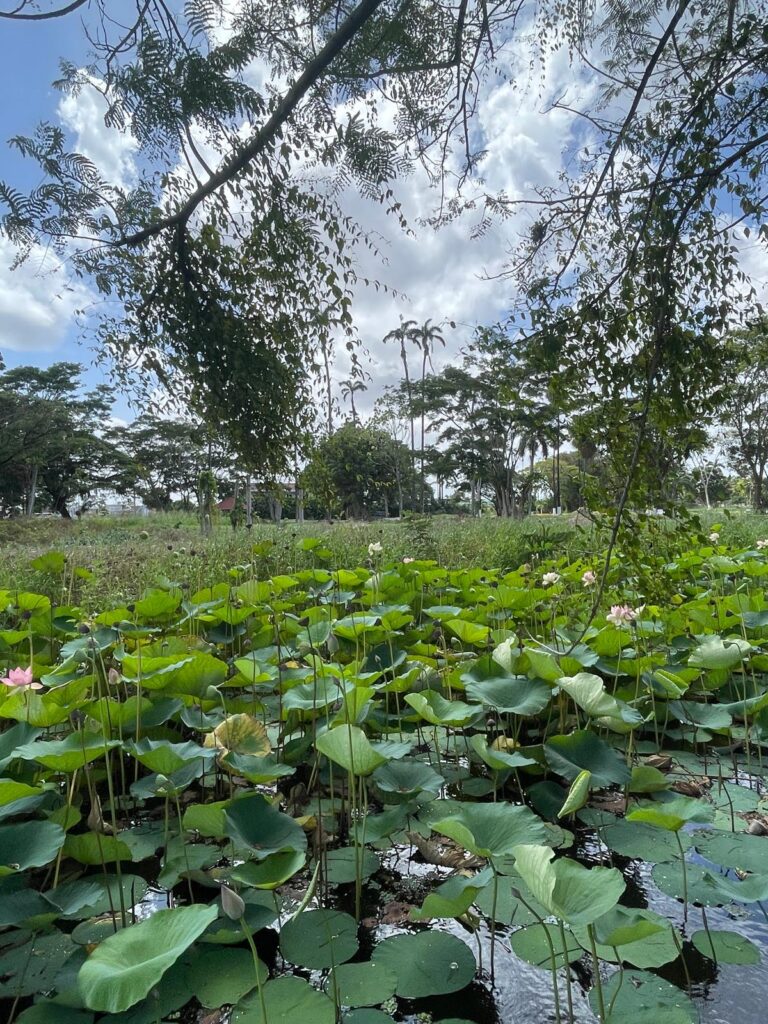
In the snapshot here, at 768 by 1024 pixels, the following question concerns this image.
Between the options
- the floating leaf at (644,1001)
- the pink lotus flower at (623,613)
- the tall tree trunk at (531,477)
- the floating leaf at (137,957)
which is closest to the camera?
the floating leaf at (137,957)

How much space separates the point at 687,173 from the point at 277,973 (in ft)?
6.31

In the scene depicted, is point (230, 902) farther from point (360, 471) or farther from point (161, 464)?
point (161, 464)

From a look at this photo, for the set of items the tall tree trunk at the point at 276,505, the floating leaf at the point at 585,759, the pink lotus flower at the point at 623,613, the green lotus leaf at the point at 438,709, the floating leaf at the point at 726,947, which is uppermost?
the tall tree trunk at the point at 276,505

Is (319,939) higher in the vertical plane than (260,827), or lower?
lower

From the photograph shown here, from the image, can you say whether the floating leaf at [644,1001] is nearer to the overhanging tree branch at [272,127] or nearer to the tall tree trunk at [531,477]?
the overhanging tree branch at [272,127]

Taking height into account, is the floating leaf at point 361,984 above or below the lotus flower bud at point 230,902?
below

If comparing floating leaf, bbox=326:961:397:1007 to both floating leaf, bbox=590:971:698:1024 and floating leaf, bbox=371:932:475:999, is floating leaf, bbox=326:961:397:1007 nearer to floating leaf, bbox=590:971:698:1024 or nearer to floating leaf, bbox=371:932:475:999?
floating leaf, bbox=371:932:475:999

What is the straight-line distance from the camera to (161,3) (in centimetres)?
227

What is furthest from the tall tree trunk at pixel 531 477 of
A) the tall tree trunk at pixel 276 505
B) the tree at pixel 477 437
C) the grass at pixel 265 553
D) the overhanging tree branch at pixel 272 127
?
the overhanging tree branch at pixel 272 127

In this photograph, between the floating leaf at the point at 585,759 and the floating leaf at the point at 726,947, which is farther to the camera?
the floating leaf at the point at 585,759

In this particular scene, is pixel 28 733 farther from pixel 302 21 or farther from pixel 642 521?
pixel 302 21

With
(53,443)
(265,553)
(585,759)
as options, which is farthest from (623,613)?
(53,443)

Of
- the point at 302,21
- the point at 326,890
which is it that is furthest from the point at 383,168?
the point at 326,890

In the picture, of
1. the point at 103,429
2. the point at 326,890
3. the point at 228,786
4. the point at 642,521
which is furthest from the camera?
the point at 103,429
